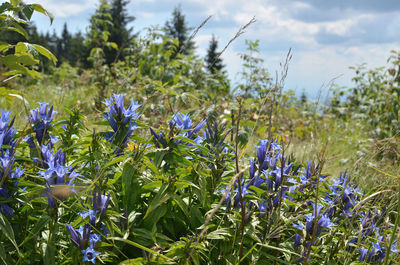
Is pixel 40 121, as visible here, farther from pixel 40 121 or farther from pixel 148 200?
pixel 148 200

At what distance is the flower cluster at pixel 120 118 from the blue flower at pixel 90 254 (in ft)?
1.62

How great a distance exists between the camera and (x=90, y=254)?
4.32 feet

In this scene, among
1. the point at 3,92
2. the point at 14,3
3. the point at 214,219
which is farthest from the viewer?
the point at 3,92

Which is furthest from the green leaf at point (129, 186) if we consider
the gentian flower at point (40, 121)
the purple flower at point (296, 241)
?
the purple flower at point (296, 241)

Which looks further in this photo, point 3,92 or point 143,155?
point 3,92

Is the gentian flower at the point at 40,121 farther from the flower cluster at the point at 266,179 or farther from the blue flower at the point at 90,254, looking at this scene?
the flower cluster at the point at 266,179

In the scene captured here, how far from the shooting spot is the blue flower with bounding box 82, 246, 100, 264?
1275mm

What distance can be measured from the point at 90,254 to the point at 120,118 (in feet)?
2.05

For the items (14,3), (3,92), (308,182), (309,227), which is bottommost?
(309,227)

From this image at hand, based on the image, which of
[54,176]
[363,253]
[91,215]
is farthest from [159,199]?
[363,253]

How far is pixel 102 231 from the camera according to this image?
143 centimetres

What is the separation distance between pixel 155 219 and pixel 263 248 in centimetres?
56

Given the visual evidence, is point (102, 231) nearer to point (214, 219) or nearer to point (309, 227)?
point (214, 219)

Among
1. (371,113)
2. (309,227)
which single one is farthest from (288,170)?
(371,113)
